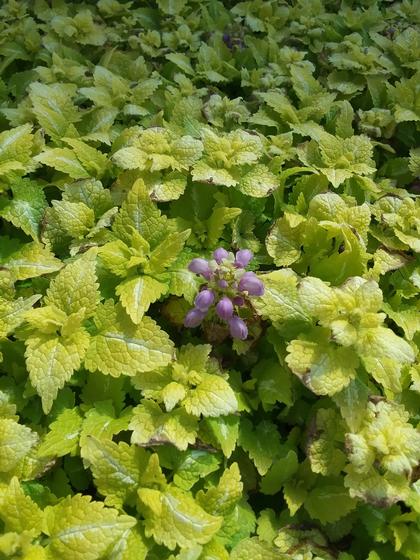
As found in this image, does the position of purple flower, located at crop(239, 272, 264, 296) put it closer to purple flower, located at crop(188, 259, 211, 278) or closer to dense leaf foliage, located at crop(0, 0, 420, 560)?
dense leaf foliage, located at crop(0, 0, 420, 560)

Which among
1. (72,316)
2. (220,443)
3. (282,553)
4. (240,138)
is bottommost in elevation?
(282,553)

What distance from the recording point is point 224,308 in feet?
6.39

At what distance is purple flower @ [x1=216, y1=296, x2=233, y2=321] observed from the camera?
194 centimetres

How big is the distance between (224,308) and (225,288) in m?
0.08

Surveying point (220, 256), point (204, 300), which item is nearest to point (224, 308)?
point (204, 300)

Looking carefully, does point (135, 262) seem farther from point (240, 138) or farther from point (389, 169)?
point (389, 169)

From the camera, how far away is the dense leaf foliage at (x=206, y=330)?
6.11 feet

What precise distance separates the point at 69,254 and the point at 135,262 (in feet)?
1.40

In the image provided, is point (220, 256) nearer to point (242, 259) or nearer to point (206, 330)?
point (242, 259)

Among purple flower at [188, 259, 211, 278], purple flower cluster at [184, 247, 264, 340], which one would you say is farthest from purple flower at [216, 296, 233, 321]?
purple flower at [188, 259, 211, 278]

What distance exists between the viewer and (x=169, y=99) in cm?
302

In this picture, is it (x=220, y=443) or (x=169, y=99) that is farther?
(x=169, y=99)

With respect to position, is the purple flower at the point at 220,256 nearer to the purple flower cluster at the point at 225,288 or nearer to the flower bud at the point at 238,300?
the purple flower cluster at the point at 225,288

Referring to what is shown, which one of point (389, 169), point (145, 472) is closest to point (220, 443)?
point (145, 472)
